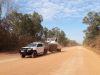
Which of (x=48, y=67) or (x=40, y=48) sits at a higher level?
(x=40, y=48)

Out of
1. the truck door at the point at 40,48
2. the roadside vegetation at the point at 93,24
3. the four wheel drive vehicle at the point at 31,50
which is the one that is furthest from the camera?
the roadside vegetation at the point at 93,24

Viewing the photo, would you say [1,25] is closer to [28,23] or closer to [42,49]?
[42,49]

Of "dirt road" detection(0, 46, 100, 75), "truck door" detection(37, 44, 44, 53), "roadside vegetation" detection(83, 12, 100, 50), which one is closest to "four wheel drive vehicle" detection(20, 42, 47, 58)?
"truck door" detection(37, 44, 44, 53)

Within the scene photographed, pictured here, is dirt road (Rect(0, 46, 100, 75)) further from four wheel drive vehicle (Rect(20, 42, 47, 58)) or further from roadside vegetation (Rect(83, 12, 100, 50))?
roadside vegetation (Rect(83, 12, 100, 50))

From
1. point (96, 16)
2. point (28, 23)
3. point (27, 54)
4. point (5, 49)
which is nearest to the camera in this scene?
point (27, 54)

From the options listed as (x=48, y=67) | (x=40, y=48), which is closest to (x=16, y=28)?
(x=40, y=48)

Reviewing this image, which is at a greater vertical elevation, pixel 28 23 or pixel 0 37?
pixel 28 23

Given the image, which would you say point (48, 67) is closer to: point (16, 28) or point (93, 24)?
point (16, 28)

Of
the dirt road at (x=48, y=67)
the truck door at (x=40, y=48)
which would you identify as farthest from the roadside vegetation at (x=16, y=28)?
the dirt road at (x=48, y=67)

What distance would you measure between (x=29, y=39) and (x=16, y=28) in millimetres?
3707

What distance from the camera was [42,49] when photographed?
35500mm

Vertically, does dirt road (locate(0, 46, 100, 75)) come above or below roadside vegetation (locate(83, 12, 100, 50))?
below

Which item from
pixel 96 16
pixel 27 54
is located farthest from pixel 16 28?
pixel 96 16

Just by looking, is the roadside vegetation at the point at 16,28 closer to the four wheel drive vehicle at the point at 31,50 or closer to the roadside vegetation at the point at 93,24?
the four wheel drive vehicle at the point at 31,50
